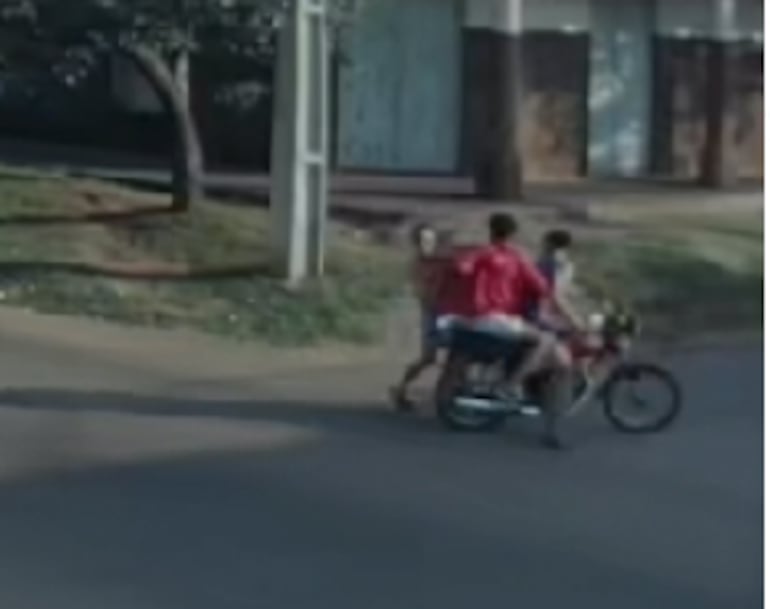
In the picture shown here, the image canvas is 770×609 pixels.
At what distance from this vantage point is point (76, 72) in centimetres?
2436

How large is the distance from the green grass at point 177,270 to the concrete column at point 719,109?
9850mm

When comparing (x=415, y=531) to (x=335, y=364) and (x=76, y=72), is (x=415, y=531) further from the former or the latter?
(x=76, y=72)

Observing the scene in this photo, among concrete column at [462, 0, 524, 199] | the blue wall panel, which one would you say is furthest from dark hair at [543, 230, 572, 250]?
the blue wall panel

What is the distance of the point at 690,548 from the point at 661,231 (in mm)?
15480

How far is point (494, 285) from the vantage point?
614 inches

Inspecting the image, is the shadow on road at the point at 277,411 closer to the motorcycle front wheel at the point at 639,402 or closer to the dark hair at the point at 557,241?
the motorcycle front wheel at the point at 639,402

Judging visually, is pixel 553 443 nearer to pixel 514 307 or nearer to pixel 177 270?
pixel 514 307

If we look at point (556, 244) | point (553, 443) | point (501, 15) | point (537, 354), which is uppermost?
point (501, 15)

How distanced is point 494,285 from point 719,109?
19203 mm

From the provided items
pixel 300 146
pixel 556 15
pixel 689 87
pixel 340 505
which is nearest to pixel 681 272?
pixel 300 146

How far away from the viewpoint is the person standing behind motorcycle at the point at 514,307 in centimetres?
1556

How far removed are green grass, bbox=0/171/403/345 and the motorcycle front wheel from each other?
421 cm

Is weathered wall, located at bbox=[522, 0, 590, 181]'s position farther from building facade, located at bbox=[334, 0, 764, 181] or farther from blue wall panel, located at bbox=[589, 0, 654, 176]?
blue wall panel, located at bbox=[589, 0, 654, 176]

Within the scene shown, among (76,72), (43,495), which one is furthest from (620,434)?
(76,72)
